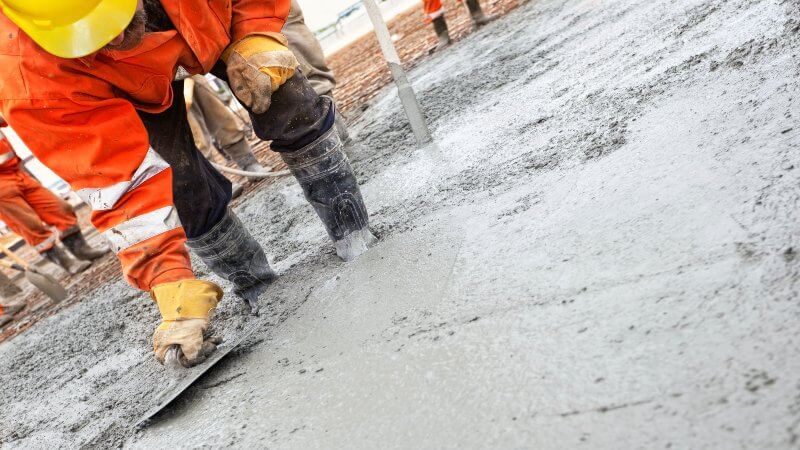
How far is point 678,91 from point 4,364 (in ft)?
12.2

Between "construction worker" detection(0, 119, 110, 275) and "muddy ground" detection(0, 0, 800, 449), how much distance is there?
302cm

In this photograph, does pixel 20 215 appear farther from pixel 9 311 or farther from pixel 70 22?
pixel 70 22

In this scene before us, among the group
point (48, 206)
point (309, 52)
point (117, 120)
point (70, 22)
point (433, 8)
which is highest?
point (70, 22)

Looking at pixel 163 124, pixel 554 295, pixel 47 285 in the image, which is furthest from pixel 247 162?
pixel 554 295

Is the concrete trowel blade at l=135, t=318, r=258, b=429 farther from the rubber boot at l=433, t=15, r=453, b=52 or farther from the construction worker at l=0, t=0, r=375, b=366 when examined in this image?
the rubber boot at l=433, t=15, r=453, b=52

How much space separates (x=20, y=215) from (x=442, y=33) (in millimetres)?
4276

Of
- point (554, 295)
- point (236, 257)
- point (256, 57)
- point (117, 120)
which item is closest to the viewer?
point (554, 295)

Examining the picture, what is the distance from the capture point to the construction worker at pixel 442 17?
18.3ft

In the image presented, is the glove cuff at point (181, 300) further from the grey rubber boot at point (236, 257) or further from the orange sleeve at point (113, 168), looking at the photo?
the grey rubber boot at point (236, 257)

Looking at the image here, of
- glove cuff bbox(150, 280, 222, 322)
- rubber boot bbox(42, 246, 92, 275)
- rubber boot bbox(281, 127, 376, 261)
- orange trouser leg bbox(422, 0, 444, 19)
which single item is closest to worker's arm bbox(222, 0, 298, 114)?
rubber boot bbox(281, 127, 376, 261)

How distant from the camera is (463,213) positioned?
1.94 metres

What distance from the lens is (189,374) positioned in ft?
Result: 6.01

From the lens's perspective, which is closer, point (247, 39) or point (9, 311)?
point (247, 39)

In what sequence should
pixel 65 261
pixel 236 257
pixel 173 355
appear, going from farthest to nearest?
pixel 65 261 → pixel 236 257 → pixel 173 355
